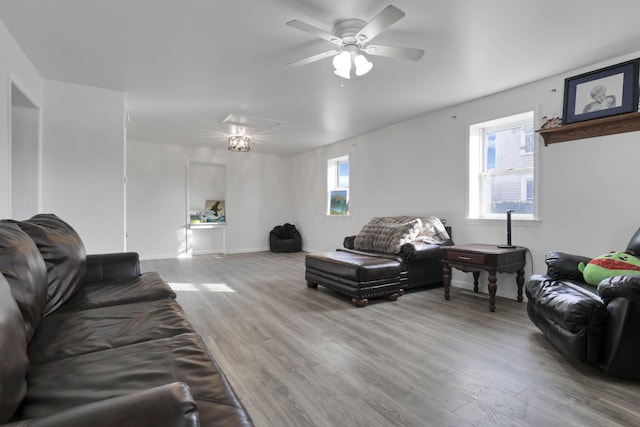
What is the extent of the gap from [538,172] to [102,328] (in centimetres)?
419

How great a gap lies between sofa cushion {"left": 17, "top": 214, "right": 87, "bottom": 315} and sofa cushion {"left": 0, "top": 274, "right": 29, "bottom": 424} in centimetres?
99

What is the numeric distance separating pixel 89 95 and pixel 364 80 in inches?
125

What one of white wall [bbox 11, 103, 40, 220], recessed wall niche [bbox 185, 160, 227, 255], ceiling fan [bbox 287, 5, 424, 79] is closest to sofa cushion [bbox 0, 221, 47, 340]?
ceiling fan [bbox 287, 5, 424, 79]

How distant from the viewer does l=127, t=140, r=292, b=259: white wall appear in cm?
695

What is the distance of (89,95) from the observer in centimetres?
382

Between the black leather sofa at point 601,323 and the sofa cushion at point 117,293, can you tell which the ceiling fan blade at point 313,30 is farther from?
the black leather sofa at point 601,323

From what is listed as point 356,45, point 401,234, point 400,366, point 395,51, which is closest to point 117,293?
point 400,366

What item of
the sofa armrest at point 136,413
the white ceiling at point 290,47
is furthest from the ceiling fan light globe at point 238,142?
the sofa armrest at point 136,413

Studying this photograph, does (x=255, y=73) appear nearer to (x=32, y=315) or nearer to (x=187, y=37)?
(x=187, y=37)

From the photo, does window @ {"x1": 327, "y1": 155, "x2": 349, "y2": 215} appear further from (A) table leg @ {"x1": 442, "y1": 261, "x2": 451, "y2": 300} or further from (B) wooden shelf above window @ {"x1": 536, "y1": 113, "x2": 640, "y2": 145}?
(B) wooden shelf above window @ {"x1": 536, "y1": 113, "x2": 640, "y2": 145}

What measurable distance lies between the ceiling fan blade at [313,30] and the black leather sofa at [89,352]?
76.7 inches

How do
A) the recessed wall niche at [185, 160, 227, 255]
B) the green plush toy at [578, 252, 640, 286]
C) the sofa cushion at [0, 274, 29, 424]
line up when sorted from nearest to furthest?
the sofa cushion at [0, 274, 29, 424], the green plush toy at [578, 252, 640, 286], the recessed wall niche at [185, 160, 227, 255]

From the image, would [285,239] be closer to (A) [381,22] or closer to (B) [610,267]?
(A) [381,22]

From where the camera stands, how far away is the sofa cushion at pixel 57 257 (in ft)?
6.08
